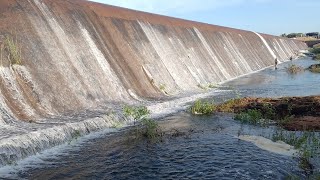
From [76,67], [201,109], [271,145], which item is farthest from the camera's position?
[201,109]

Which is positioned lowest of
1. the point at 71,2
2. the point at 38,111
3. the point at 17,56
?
the point at 38,111

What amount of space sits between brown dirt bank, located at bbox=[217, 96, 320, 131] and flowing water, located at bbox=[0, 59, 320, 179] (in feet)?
4.08

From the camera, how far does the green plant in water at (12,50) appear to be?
15241 mm

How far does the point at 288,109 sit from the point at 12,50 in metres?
11.5

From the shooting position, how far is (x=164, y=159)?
36.7 feet

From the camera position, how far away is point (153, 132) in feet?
45.2

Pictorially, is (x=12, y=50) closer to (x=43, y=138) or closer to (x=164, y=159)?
(x=43, y=138)

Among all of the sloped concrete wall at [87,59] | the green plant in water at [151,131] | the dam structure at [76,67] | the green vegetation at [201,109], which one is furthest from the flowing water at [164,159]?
the green vegetation at [201,109]

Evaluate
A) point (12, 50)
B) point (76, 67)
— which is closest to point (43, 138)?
point (12, 50)

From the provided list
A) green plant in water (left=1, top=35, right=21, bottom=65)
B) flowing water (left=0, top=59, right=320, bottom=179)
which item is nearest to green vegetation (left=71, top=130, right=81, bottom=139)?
flowing water (left=0, top=59, right=320, bottom=179)

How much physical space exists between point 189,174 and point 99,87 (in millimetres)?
9690

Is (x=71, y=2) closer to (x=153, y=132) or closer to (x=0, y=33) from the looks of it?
(x=0, y=33)

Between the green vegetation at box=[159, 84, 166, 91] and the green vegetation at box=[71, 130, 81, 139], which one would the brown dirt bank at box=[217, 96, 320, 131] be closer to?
the green vegetation at box=[159, 84, 166, 91]

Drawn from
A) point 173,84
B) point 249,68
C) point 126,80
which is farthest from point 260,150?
point 249,68
